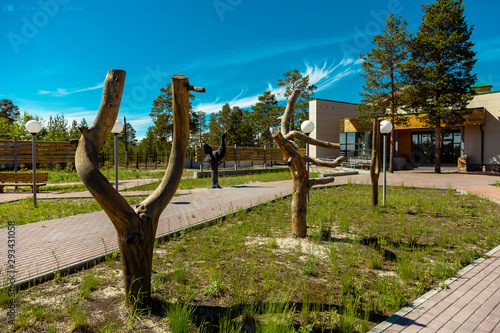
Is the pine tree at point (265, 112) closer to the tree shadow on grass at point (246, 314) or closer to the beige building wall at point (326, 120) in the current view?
the beige building wall at point (326, 120)

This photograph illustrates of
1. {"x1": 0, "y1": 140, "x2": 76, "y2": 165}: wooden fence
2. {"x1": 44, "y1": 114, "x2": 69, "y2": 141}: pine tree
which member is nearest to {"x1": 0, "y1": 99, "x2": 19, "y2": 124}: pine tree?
{"x1": 44, "y1": 114, "x2": 69, "y2": 141}: pine tree

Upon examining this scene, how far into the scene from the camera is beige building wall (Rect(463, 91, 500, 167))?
22422mm

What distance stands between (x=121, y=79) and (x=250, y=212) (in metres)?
5.58

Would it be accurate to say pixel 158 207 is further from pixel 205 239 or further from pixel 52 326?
pixel 205 239

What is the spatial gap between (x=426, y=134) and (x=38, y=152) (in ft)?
105

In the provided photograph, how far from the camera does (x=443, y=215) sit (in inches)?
296

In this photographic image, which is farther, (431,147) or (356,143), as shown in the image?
(356,143)

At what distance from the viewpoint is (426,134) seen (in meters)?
27.2

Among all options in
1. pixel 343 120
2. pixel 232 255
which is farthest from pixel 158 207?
pixel 343 120

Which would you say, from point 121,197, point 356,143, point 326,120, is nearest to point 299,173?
point 121,197

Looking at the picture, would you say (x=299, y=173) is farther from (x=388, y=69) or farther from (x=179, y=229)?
(x=388, y=69)

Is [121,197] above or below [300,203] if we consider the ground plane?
above

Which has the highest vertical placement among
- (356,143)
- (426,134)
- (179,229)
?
(426,134)

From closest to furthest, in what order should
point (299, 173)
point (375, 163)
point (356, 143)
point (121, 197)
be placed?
point (121, 197)
point (299, 173)
point (375, 163)
point (356, 143)
